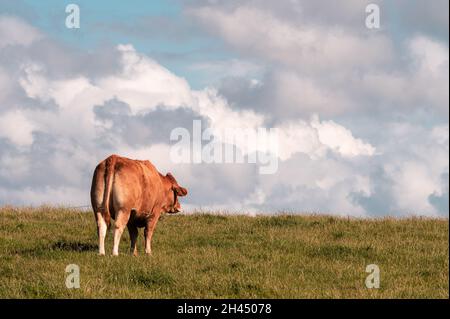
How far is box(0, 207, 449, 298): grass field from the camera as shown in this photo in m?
12.7

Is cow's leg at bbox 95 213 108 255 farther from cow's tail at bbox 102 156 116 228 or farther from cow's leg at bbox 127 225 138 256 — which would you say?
cow's leg at bbox 127 225 138 256

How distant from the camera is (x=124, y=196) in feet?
55.9

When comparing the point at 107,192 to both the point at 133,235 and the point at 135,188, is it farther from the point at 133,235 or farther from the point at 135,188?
the point at 133,235

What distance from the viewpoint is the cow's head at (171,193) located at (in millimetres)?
19797

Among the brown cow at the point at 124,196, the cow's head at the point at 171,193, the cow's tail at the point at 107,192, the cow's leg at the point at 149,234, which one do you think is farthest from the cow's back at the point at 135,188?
the cow's head at the point at 171,193

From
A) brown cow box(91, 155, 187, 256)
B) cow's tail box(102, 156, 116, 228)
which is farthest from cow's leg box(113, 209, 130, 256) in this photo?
cow's tail box(102, 156, 116, 228)

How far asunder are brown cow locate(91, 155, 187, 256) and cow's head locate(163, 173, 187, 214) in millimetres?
879

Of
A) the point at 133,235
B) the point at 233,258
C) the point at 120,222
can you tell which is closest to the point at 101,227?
the point at 120,222

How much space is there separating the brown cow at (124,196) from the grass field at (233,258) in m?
0.69

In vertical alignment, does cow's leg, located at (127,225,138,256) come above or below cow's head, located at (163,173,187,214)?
below

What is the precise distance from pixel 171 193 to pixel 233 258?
14.0ft
